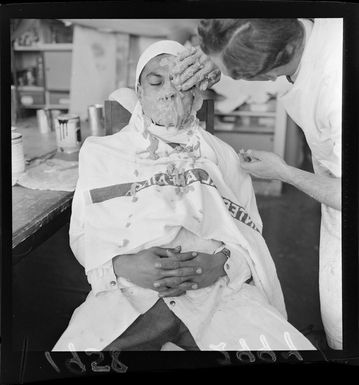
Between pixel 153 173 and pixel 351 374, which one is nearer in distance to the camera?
pixel 153 173

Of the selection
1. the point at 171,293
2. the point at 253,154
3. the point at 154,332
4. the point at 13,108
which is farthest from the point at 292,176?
the point at 13,108

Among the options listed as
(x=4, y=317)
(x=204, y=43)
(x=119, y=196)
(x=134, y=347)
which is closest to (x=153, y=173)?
(x=119, y=196)

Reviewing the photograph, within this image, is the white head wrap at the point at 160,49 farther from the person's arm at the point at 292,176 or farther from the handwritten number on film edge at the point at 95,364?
the handwritten number on film edge at the point at 95,364

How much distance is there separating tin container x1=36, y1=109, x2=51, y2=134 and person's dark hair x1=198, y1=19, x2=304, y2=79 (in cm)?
52

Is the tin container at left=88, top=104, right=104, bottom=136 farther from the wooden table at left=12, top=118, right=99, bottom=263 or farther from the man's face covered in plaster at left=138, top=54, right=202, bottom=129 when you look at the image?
the man's face covered in plaster at left=138, top=54, right=202, bottom=129

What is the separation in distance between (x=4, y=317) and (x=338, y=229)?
1038mm

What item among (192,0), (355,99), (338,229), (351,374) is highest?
(192,0)

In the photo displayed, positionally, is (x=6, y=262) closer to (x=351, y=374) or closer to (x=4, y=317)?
(x=4, y=317)

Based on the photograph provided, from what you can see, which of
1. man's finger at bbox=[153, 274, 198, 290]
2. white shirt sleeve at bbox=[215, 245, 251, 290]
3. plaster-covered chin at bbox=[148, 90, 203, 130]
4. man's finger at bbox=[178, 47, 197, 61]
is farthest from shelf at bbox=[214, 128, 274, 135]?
man's finger at bbox=[153, 274, 198, 290]

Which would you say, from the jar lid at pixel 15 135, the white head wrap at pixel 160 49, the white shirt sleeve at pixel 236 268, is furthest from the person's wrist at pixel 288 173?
the jar lid at pixel 15 135

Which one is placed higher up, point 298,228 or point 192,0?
point 192,0

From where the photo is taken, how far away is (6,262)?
4.55ft

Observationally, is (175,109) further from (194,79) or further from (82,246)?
(82,246)

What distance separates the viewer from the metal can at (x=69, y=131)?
1.46 m
